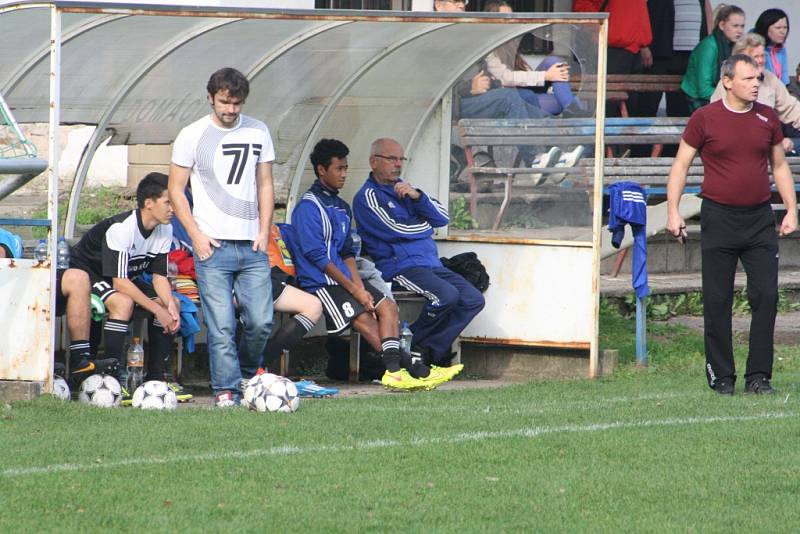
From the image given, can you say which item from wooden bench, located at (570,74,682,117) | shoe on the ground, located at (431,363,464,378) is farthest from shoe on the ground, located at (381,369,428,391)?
wooden bench, located at (570,74,682,117)

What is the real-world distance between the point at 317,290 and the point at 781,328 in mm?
4498

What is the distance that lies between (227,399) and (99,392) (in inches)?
29.6

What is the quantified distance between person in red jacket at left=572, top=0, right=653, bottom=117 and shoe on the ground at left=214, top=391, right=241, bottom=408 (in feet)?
21.3

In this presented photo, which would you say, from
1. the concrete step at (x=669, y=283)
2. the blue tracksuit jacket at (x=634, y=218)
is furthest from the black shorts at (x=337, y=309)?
the concrete step at (x=669, y=283)

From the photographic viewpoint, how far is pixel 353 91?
37.0ft

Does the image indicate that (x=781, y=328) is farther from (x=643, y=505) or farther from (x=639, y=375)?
(x=643, y=505)

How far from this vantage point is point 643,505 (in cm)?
611

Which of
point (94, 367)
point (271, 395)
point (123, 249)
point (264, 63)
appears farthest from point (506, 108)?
point (94, 367)

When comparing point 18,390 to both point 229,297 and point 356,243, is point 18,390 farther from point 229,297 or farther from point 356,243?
point 356,243

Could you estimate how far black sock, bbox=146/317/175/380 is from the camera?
9.20 m

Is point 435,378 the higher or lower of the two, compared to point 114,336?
lower

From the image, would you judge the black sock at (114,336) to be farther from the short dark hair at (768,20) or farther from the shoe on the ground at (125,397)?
the short dark hair at (768,20)

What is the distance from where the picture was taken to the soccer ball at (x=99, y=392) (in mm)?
8492

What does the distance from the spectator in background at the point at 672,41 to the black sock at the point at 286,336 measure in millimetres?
5919
